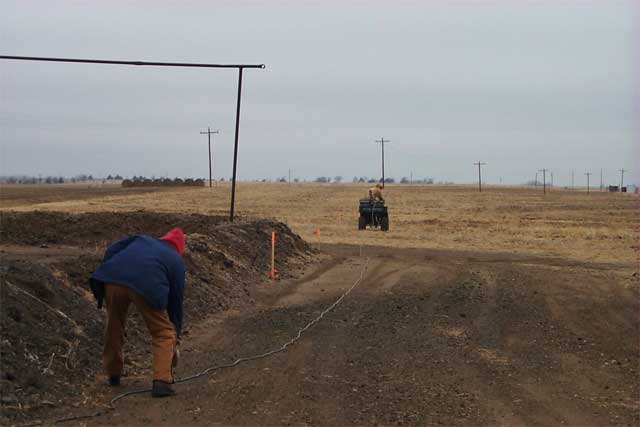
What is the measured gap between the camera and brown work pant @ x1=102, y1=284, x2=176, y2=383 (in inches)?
304

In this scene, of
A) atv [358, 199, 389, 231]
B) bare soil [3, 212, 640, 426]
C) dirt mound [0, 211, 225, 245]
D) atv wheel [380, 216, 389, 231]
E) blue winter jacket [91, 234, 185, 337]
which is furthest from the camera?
atv wheel [380, 216, 389, 231]

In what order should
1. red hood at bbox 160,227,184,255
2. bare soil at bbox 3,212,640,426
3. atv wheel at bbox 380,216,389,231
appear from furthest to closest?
atv wheel at bbox 380,216,389,231
red hood at bbox 160,227,184,255
bare soil at bbox 3,212,640,426

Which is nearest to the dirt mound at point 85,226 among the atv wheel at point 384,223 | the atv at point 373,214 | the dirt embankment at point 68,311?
the dirt embankment at point 68,311

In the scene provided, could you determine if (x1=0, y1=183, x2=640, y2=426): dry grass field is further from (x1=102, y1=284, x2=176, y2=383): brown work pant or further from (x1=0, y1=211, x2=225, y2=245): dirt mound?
(x1=102, y1=284, x2=176, y2=383): brown work pant

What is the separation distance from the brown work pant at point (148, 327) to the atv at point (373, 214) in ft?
94.5

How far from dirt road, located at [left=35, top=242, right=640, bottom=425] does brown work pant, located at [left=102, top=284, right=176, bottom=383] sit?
0.32m

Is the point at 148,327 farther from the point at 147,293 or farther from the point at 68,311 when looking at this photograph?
the point at 68,311

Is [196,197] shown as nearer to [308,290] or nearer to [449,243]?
[449,243]

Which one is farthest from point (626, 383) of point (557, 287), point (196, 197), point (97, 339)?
point (196, 197)

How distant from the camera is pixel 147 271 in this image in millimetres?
7660

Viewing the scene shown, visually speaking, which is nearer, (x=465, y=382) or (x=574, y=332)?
(x=465, y=382)

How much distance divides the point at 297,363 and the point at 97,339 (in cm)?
250

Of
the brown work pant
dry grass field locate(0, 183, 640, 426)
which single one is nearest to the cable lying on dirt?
dry grass field locate(0, 183, 640, 426)

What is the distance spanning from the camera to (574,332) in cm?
1210
